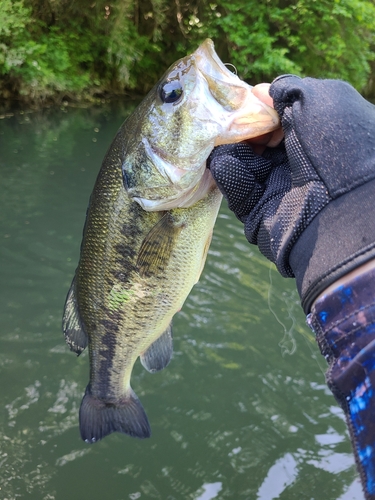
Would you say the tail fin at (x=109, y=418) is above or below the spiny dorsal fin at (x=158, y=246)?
below

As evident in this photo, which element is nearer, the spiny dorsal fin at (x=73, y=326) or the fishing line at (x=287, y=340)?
the spiny dorsal fin at (x=73, y=326)

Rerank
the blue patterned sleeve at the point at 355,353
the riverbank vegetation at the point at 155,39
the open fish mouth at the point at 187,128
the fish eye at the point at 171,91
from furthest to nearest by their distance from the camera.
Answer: the riverbank vegetation at the point at 155,39 < the fish eye at the point at 171,91 < the open fish mouth at the point at 187,128 < the blue patterned sleeve at the point at 355,353

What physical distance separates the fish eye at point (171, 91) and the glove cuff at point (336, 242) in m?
0.86

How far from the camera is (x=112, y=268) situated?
213 cm

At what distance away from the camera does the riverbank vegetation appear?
495 inches

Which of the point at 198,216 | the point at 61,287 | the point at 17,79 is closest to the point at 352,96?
the point at 198,216

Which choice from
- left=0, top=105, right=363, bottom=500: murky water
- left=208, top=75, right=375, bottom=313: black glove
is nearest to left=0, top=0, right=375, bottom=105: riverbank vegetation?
left=0, top=105, right=363, bottom=500: murky water

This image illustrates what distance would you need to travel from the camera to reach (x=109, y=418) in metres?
2.51

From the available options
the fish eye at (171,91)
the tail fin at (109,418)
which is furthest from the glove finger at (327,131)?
the tail fin at (109,418)

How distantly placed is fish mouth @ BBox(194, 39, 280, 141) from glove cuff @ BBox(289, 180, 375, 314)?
0.45 m

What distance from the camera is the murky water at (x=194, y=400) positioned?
10.8ft

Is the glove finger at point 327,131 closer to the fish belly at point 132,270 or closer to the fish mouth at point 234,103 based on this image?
the fish mouth at point 234,103

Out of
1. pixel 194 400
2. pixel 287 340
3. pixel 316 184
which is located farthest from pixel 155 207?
pixel 287 340

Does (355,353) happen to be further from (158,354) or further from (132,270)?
(158,354)
